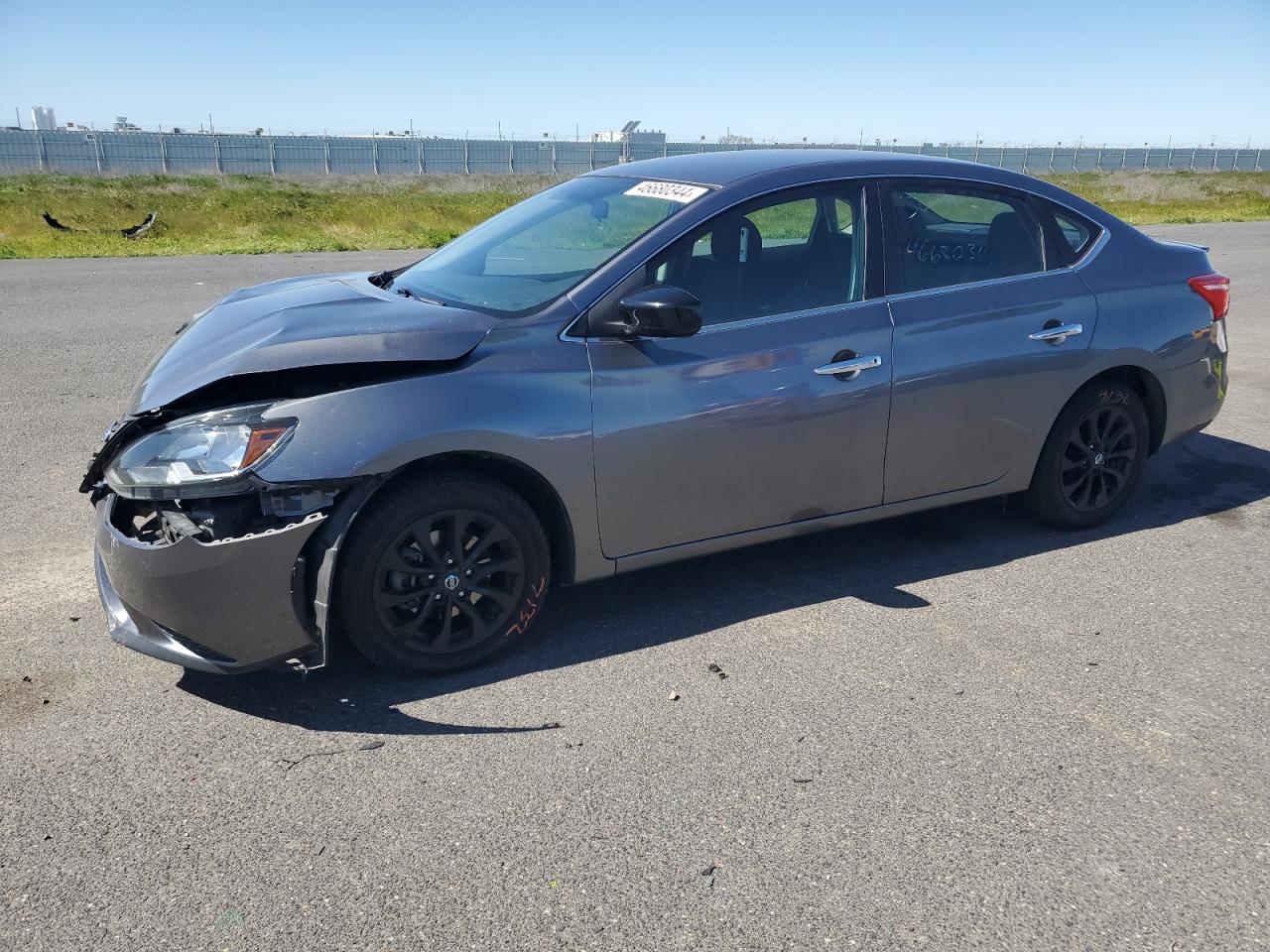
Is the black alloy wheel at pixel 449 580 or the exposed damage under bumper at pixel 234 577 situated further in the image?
the black alloy wheel at pixel 449 580

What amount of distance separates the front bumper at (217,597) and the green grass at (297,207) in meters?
17.3

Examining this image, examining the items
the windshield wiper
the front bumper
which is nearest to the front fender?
the front bumper

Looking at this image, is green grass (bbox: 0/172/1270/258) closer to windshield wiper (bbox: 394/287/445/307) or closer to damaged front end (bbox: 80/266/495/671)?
windshield wiper (bbox: 394/287/445/307)

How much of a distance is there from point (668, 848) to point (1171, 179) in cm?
6634

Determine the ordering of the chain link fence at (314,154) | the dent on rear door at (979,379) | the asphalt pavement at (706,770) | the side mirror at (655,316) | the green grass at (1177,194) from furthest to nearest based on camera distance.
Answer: the chain link fence at (314,154) < the green grass at (1177,194) < the dent on rear door at (979,379) < the side mirror at (655,316) < the asphalt pavement at (706,770)

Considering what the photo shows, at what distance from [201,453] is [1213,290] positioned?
4.80 meters

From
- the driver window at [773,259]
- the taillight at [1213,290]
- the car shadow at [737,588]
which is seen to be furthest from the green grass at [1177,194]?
the driver window at [773,259]

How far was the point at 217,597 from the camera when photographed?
337 centimetres

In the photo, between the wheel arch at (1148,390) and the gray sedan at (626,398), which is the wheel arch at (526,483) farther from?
the wheel arch at (1148,390)

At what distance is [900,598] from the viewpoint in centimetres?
450

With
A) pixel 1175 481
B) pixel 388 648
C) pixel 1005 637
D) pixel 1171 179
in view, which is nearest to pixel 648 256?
pixel 388 648

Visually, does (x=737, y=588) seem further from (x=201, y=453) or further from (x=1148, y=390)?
(x=1148, y=390)

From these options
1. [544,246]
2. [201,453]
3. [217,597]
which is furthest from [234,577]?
[544,246]

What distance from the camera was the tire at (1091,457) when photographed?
5.07 m
